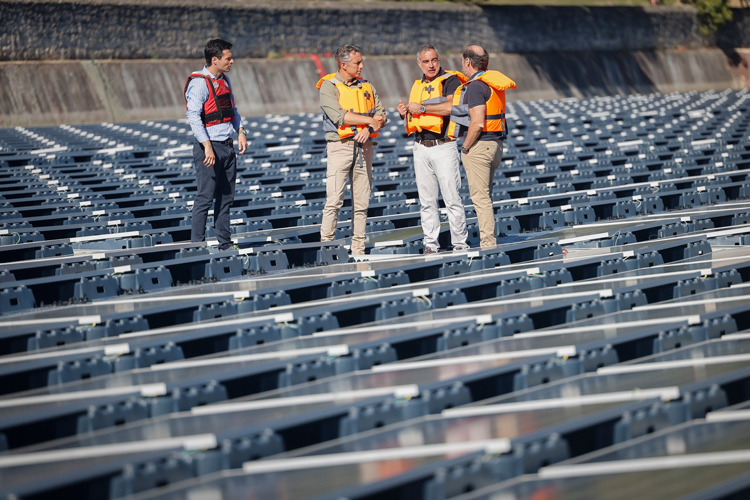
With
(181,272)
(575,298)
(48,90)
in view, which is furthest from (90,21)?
(575,298)

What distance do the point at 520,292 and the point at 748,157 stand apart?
10961 millimetres

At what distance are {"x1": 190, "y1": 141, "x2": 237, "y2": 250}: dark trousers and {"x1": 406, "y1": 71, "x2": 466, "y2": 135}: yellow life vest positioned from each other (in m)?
1.64

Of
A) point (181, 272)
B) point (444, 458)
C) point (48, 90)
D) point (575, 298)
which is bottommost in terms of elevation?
point (444, 458)

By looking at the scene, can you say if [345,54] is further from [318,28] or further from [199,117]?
[318,28]

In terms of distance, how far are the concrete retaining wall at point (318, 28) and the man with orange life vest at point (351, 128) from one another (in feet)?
78.5

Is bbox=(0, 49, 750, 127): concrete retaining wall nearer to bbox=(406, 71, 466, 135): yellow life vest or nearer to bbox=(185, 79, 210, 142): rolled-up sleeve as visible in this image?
bbox=(185, 79, 210, 142): rolled-up sleeve

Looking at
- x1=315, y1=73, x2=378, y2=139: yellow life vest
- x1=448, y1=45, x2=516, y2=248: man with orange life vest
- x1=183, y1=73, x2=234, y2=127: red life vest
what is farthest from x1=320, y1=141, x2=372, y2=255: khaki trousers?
x1=183, y1=73, x2=234, y2=127: red life vest

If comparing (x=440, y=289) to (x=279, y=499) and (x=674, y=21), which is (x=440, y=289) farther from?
(x=674, y=21)

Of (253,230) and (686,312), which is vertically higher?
(253,230)

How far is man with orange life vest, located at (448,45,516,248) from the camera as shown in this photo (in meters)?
8.68

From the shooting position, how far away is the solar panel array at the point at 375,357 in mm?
3922

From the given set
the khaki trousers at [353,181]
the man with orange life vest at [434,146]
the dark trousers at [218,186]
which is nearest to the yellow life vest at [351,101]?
the khaki trousers at [353,181]

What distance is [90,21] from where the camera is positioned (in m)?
31.7

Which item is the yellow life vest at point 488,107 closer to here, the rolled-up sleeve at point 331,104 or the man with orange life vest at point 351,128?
the man with orange life vest at point 351,128
